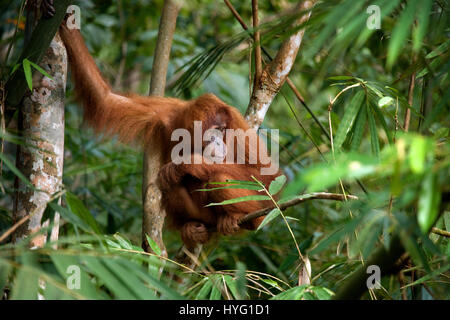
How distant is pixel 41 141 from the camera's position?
2773mm

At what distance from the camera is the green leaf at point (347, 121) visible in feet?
7.55

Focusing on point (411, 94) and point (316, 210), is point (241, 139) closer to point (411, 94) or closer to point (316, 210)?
point (411, 94)

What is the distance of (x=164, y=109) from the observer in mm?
4293

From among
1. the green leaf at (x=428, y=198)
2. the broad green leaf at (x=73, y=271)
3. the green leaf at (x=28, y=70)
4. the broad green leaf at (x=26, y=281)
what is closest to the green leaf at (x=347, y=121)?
the green leaf at (x=428, y=198)

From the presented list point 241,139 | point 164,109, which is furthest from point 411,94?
point 164,109

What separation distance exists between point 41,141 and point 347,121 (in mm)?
1619

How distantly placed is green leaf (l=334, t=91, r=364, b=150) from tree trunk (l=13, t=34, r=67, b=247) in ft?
4.72

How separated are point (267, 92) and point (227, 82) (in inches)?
97.4

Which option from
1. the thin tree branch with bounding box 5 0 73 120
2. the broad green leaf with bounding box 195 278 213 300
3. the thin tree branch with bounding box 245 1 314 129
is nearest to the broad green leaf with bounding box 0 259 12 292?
the broad green leaf with bounding box 195 278 213 300

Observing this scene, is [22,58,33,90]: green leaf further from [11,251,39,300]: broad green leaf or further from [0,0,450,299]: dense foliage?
[11,251,39,300]: broad green leaf

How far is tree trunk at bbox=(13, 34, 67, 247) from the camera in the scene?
2.68 metres

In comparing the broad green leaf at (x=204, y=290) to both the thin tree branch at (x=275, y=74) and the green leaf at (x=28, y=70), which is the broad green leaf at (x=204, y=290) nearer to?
the green leaf at (x=28, y=70)

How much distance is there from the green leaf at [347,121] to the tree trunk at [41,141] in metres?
1.44
